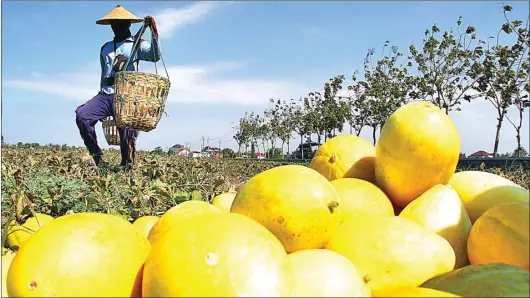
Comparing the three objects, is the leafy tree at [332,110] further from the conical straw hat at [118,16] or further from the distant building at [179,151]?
the conical straw hat at [118,16]

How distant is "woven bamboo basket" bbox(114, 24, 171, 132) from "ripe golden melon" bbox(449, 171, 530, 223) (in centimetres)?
507

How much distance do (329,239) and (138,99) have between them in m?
5.25

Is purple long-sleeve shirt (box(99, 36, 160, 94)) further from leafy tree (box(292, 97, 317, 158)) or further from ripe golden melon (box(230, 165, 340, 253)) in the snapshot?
leafy tree (box(292, 97, 317, 158))

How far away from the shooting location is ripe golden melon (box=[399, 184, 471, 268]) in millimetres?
1925

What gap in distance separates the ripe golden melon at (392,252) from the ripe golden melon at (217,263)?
0.46 metres

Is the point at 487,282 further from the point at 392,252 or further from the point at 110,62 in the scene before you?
the point at 110,62

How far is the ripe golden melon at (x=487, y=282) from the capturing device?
134 centimetres

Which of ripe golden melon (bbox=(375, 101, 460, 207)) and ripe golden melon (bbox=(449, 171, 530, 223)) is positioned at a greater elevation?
ripe golden melon (bbox=(375, 101, 460, 207))

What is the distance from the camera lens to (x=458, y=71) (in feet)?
80.0

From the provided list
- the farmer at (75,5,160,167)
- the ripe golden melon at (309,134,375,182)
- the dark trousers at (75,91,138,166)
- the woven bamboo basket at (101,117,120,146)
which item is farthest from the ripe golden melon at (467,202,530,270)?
the woven bamboo basket at (101,117,120,146)

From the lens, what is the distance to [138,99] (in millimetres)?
6547

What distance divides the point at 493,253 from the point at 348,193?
63cm

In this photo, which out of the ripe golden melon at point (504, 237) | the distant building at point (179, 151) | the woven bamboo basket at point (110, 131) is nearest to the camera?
the ripe golden melon at point (504, 237)

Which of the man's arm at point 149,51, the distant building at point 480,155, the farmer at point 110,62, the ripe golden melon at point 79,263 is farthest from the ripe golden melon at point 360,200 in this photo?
the distant building at point 480,155
